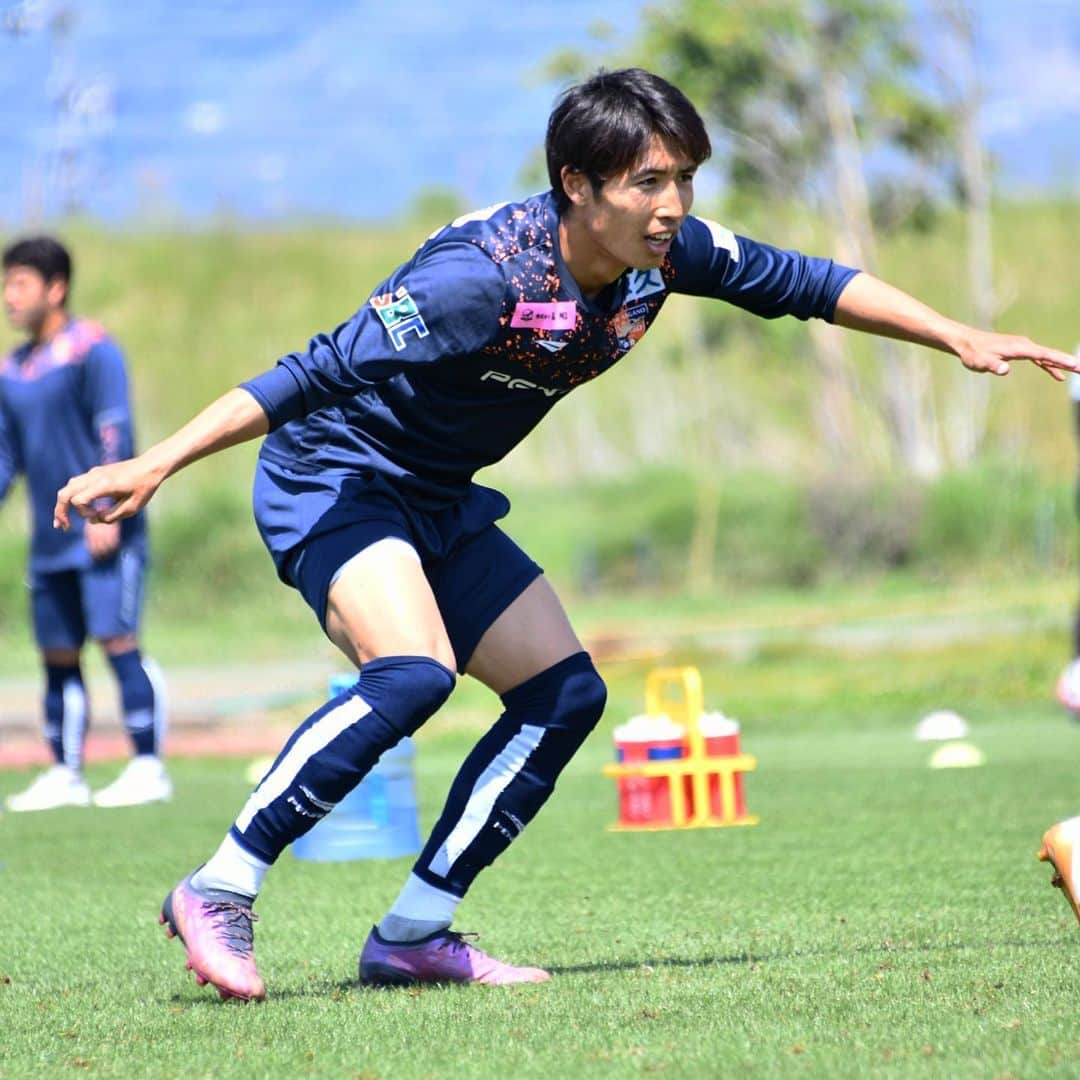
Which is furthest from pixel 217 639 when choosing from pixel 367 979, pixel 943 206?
pixel 367 979

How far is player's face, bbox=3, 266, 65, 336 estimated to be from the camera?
340 inches

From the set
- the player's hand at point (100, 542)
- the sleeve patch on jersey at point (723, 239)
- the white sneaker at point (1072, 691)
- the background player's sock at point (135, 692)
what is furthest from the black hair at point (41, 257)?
the white sneaker at point (1072, 691)

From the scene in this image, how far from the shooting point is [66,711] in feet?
30.4

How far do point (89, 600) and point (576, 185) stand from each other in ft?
16.7

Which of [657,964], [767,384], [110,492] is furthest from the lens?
[767,384]

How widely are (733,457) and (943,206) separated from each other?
5084mm

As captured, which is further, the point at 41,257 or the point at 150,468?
the point at 41,257

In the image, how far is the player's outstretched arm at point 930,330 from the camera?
4422 mm

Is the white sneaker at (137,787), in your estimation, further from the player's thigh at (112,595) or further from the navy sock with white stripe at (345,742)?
the navy sock with white stripe at (345,742)

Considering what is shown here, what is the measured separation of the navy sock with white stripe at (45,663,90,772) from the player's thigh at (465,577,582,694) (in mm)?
4974

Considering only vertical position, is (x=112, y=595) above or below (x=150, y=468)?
below

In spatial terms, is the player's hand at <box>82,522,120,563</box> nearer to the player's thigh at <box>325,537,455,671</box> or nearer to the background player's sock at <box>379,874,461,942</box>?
the background player's sock at <box>379,874,461,942</box>

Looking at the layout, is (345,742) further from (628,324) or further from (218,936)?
(628,324)

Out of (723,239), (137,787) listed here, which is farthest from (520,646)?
(137,787)
